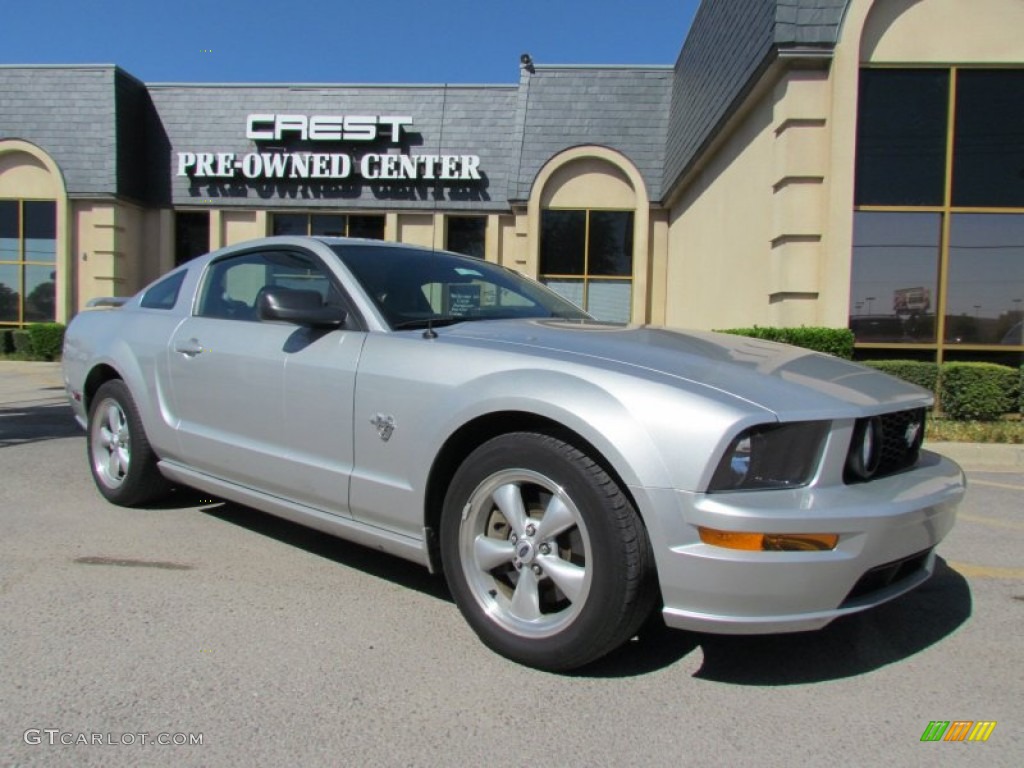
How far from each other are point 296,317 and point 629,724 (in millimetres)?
2034

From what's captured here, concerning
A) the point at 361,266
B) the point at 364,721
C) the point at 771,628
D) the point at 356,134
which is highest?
the point at 356,134

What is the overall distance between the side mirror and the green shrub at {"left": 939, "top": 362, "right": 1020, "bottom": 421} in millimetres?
7647

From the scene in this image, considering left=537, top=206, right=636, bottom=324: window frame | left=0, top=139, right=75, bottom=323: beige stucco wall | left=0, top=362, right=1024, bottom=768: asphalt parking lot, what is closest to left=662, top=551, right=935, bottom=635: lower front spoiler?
left=0, top=362, right=1024, bottom=768: asphalt parking lot

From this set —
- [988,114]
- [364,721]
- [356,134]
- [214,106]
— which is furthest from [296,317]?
[214,106]

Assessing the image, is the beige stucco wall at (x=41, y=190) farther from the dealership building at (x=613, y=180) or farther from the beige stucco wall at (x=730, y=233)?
the beige stucco wall at (x=730, y=233)

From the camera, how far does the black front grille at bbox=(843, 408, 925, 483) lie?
8.51 ft

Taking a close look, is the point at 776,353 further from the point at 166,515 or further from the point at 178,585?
the point at 166,515

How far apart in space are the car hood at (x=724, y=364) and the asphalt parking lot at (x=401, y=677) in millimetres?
975

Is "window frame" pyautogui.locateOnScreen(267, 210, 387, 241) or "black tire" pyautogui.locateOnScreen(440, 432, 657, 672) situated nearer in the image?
"black tire" pyautogui.locateOnScreen(440, 432, 657, 672)

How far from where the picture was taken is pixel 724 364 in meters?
2.82

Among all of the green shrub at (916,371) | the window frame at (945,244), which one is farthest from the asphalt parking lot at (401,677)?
the window frame at (945,244)

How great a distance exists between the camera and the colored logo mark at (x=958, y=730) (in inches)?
93.2

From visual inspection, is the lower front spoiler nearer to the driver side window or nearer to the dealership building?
the driver side window

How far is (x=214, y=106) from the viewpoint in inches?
720
